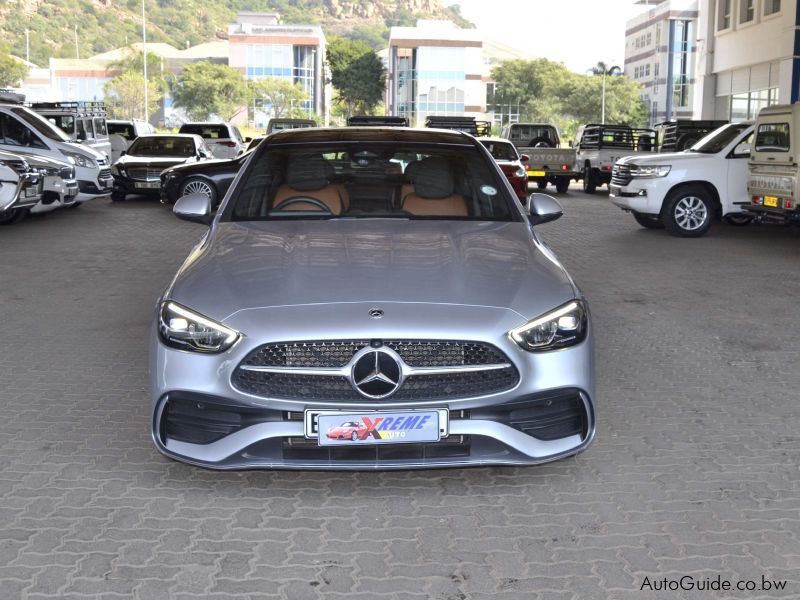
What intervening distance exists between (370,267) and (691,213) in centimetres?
1239

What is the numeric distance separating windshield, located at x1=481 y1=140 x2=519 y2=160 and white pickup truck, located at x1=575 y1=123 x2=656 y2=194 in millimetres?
4801

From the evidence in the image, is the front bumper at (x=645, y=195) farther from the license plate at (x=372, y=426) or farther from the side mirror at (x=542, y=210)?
the license plate at (x=372, y=426)

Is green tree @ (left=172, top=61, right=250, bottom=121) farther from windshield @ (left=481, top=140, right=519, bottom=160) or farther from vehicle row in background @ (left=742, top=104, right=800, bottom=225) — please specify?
vehicle row in background @ (left=742, top=104, right=800, bottom=225)

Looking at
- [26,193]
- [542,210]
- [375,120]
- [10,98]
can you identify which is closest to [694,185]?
[375,120]

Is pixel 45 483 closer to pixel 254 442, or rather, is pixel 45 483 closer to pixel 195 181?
pixel 254 442

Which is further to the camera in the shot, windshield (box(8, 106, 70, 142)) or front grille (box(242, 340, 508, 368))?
windshield (box(8, 106, 70, 142))

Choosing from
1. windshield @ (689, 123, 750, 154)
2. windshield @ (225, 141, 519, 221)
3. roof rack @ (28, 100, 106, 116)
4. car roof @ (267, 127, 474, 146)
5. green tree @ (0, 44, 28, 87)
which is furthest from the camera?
green tree @ (0, 44, 28, 87)

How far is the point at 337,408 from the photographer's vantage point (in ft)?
13.3

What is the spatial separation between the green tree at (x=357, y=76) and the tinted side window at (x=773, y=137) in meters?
111

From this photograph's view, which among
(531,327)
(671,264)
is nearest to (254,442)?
(531,327)

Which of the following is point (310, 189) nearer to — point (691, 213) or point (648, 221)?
point (691, 213)

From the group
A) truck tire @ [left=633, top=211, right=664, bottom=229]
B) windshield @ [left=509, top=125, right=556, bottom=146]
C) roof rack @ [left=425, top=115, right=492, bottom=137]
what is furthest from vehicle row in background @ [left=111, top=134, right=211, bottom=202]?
windshield @ [left=509, top=125, right=556, bottom=146]

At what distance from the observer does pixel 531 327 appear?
4211 mm

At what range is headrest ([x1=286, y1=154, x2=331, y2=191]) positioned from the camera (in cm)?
593
